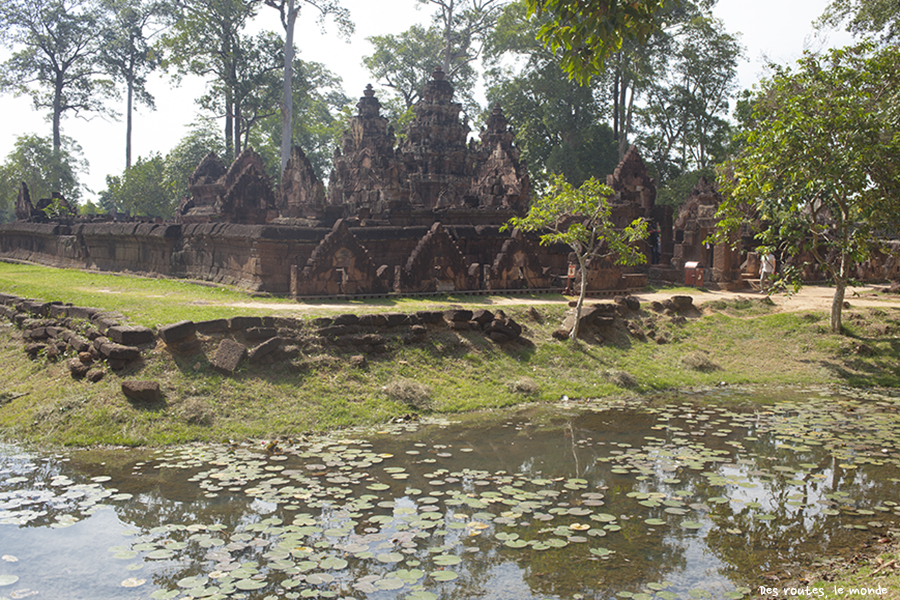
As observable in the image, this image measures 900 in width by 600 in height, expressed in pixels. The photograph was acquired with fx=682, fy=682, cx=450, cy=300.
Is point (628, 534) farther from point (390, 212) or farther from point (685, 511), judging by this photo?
point (390, 212)

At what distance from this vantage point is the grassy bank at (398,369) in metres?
7.59

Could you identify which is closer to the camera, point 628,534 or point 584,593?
point 584,593

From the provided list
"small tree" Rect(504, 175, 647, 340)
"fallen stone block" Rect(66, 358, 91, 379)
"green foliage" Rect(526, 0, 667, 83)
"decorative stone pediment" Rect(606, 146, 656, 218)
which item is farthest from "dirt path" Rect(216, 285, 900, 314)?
"decorative stone pediment" Rect(606, 146, 656, 218)

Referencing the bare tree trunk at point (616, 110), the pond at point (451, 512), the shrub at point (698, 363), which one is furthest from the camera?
the bare tree trunk at point (616, 110)

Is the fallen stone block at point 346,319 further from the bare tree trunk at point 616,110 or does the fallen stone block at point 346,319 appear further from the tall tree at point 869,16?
the bare tree trunk at point 616,110

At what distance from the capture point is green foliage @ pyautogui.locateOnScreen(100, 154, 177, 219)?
41.0 m

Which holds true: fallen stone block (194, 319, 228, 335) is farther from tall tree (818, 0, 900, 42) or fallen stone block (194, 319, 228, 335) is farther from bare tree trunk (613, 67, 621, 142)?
bare tree trunk (613, 67, 621, 142)

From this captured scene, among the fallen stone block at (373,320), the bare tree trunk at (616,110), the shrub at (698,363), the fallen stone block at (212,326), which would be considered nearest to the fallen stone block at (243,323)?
the fallen stone block at (212,326)

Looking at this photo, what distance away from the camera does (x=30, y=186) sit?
4191cm

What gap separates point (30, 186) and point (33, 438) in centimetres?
4171

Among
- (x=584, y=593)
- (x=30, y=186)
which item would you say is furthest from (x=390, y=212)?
(x=30, y=186)

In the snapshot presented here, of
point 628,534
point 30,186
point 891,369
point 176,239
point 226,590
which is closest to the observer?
point 226,590

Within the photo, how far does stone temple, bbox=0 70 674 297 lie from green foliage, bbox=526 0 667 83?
19.4 feet

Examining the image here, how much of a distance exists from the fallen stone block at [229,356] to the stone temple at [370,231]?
3.56 metres
